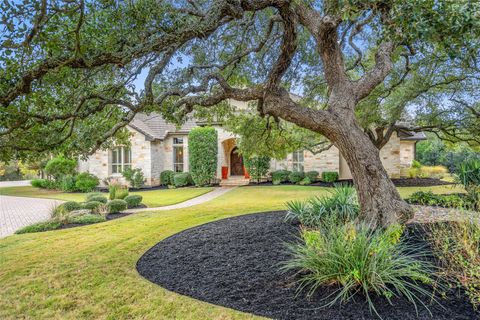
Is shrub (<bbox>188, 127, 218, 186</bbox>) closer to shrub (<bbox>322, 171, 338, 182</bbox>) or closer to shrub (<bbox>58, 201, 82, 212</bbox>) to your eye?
shrub (<bbox>322, 171, 338, 182</bbox>)

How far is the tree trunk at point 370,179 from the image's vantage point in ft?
18.8

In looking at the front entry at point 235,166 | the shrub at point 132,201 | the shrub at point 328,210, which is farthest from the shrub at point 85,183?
the shrub at point 328,210

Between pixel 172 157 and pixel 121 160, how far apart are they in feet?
11.2

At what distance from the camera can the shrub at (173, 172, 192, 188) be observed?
1991 centimetres

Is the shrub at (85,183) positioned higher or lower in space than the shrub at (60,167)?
lower

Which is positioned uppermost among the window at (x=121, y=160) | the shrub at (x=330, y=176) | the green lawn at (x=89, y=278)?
the window at (x=121, y=160)

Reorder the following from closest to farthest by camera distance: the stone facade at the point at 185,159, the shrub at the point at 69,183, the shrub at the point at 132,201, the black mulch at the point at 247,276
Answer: the black mulch at the point at 247,276 → the shrub at the point at 132,201 → the stone facade at the point at 185,159 → the shrub at the point at 69,183

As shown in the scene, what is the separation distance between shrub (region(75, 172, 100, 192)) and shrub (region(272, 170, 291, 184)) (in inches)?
449

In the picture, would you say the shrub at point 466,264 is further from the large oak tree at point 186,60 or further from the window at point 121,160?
the window at point 121,160

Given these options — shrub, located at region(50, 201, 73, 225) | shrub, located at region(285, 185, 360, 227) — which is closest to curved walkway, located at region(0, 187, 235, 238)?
shrub, located at region(50, 201, 73, 225)

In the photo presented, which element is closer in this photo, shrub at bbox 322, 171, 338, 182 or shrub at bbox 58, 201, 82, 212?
shrub at bbox 58, 201, 82, 212

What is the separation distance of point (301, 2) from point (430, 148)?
99.3 ft

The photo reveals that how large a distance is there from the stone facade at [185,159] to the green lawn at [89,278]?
11.4 m

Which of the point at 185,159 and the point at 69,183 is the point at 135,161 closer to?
the point at 185,159
